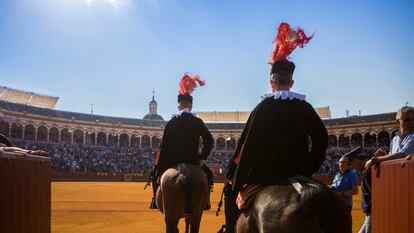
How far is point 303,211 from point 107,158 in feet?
180

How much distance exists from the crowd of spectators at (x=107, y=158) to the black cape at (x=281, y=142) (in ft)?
151

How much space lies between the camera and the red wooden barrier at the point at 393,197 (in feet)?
13.5

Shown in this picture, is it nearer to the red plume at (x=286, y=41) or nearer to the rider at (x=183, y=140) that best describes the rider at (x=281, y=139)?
the red plume at (x=286, y=41)

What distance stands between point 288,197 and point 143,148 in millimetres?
62688

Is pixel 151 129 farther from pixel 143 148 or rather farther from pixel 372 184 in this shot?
pixel 372 184

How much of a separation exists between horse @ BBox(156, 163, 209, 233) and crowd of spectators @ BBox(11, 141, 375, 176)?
1697 inches

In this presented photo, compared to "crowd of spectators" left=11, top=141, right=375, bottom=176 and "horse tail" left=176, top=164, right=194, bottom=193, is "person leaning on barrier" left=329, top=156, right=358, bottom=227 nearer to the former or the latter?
"horse tail" left=176, top=164, right=194, bottom=193

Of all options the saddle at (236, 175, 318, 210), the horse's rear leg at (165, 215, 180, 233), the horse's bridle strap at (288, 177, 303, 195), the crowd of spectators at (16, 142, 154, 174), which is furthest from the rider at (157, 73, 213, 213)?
the crowd of spectators at (16, 142, 154, 174)

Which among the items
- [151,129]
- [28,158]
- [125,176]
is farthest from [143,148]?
[28,158]

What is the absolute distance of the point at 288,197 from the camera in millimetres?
3217

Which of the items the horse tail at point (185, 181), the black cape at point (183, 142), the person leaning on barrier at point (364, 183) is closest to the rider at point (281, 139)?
the person leaning on barrier at point (364, 183)

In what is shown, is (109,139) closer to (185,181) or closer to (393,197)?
(185,181)

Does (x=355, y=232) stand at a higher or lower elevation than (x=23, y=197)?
lower

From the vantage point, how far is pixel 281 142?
380cm
